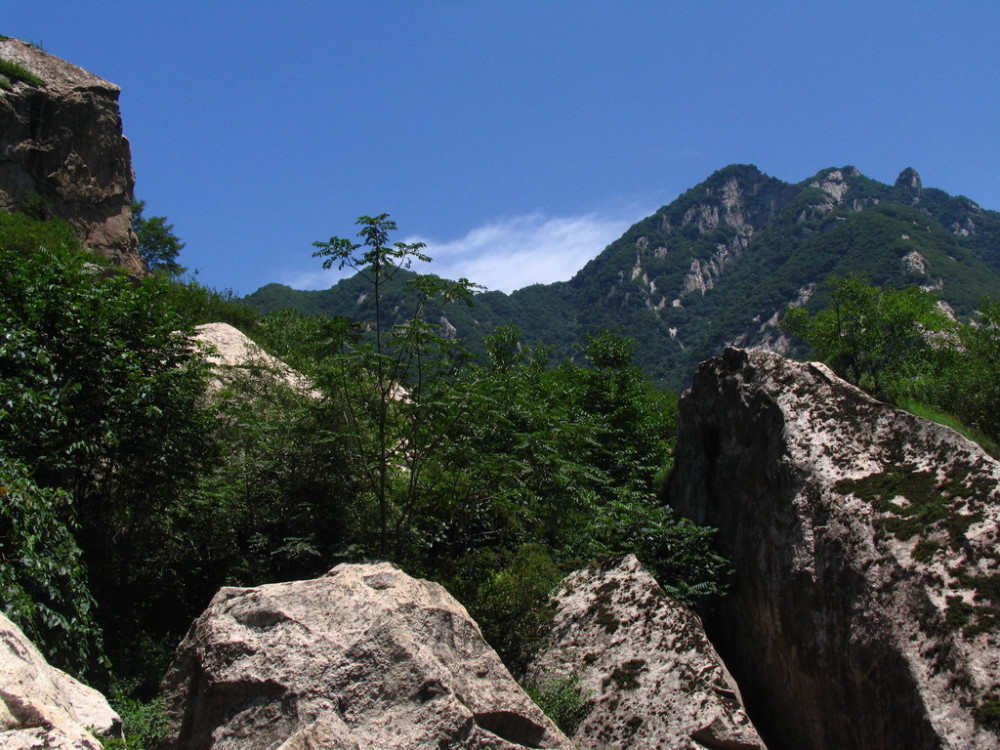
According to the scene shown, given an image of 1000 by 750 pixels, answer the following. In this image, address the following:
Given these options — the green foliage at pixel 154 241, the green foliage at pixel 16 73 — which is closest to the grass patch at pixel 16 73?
the green foliage at pixel 16 73

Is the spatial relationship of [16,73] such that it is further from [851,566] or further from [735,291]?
[735,291]

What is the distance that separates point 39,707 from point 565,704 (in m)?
5.83

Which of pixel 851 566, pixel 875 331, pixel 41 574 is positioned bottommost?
pixel 41 574

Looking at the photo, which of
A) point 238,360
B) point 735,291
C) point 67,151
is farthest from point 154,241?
point 735,291

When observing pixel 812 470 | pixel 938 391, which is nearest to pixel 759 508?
pixel 812 470

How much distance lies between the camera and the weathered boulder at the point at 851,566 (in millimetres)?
7348

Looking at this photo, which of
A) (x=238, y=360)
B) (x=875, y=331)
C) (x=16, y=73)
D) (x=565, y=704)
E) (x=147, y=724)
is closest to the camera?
(x=147, y=724)

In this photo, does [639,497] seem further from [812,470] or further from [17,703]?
[17,703]

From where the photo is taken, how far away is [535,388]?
1605 centimetres

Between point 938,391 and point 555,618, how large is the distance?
752 centimetres

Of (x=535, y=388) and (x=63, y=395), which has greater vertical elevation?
(x=535, y=388)

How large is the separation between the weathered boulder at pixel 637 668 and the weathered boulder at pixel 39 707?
5.23 meters

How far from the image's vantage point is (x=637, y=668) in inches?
358

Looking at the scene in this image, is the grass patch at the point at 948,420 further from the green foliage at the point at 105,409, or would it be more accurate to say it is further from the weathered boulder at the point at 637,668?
the green foliage at the point at 105,409
